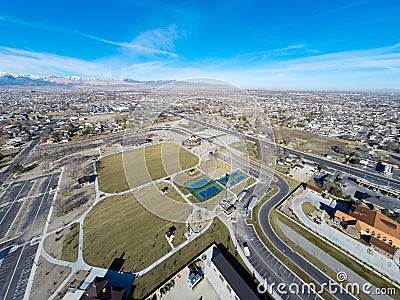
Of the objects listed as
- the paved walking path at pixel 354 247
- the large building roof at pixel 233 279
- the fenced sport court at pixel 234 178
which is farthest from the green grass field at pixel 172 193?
the paved walking path at pixel 354 247

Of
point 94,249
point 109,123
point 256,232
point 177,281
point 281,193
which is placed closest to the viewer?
point 177,281

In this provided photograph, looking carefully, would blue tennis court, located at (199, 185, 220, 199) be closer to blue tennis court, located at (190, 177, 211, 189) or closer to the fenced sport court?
blue tennis court, located at (190, 177, 211, 189)

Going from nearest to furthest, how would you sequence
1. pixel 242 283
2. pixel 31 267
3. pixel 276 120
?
1. pixel 242 283
2. pixel 31 267
3. pixel 276 120

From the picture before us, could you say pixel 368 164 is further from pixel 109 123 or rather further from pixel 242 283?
pixel 109 123

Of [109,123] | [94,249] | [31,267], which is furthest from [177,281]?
[109,123]

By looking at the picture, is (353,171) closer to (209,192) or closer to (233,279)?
(209,192)

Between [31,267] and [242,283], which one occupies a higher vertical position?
[242,283]

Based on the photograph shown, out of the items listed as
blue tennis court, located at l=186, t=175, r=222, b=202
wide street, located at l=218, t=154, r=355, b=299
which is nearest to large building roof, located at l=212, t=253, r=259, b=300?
wide street, located at l=218, t=154, r=355, b=299
